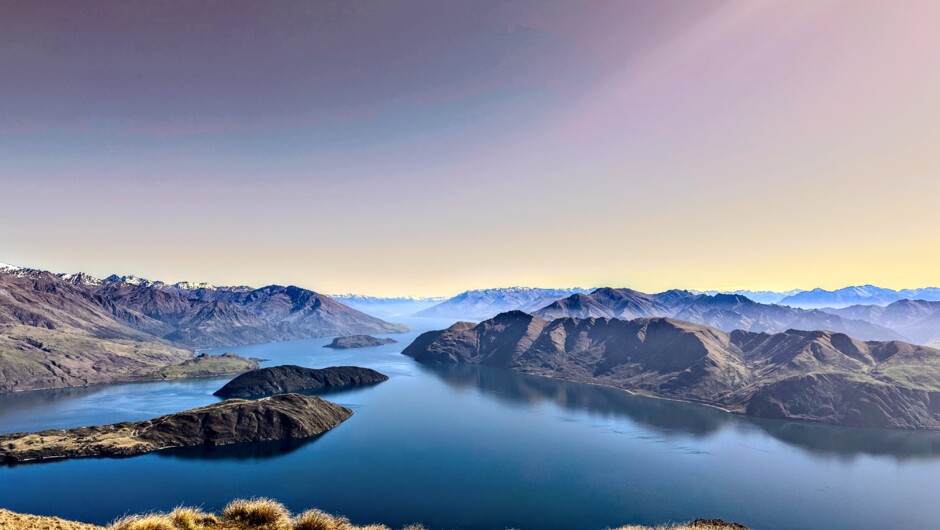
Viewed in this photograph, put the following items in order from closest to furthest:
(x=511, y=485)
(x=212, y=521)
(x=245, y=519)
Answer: (x=212, y=521) → (x=245, y=519) → (x=511, y=485)

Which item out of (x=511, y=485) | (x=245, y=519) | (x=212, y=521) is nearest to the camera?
(x=212, y=521)

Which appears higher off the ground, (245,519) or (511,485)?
(245,519)

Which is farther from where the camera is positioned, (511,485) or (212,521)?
(511,485)

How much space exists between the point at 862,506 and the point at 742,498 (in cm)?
3707

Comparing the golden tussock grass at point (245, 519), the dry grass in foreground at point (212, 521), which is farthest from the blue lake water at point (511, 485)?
the dry grass in foreground at point (212, 521)

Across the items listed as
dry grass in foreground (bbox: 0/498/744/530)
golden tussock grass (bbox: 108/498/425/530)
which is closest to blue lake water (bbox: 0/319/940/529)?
golden tussock grass (bbox: 108/498/425/530)

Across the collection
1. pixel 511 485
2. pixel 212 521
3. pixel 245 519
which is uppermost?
pixel 212 521

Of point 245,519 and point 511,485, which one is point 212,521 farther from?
point 511,485

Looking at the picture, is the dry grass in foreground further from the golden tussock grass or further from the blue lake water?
the blue lake water

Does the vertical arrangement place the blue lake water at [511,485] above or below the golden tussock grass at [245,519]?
below

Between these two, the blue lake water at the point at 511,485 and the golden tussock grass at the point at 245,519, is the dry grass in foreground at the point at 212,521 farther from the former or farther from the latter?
the blue lake water at the point at 511,485

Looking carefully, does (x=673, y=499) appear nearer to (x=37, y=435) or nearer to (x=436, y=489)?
(x=436, y=489)

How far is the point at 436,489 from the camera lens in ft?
480

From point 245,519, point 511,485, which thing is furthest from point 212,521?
point 511,485
